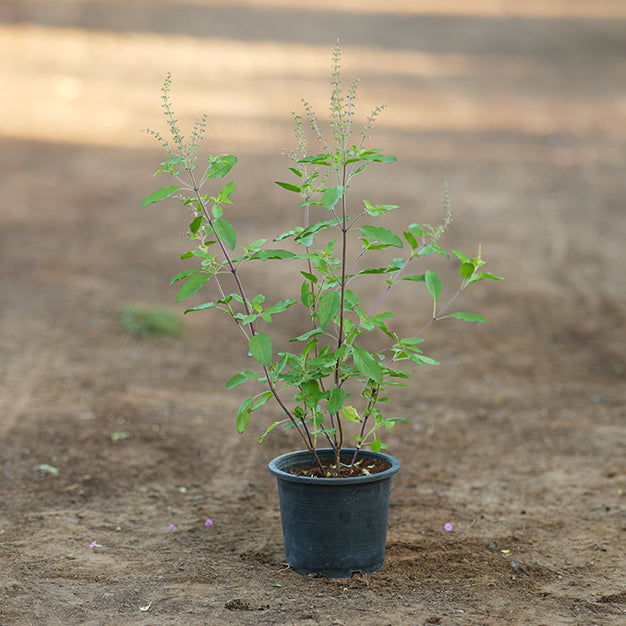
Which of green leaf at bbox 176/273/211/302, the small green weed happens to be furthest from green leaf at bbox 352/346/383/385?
the small green weed

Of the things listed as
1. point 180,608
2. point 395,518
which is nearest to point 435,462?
point 395,518

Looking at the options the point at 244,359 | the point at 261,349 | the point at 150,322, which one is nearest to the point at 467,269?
the point at 261,349

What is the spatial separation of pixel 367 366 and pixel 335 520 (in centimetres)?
63

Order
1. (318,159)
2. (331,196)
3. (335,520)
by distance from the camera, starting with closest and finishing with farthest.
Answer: (331,196) < (318,159) < (335,520)

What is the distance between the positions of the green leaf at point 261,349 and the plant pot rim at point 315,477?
47 centimetres

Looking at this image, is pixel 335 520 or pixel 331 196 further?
pixel 335 520

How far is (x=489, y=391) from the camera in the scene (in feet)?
20.0

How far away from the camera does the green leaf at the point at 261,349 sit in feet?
9.42

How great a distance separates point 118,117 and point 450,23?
10.2 m

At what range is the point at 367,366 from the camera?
2.89 m

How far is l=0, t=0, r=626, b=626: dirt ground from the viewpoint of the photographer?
10.3 feet

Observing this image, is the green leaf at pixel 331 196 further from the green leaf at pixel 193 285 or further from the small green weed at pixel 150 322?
the small green weed at pixel 150 322

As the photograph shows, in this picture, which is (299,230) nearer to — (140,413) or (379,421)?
(379,421)

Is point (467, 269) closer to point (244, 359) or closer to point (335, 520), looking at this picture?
point (335, 520)
